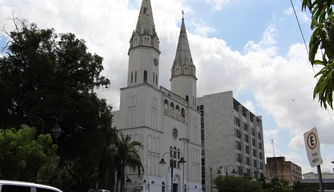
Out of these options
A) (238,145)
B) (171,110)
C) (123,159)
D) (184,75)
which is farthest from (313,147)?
(238,145)

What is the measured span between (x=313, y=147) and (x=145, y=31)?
47493 millimetres

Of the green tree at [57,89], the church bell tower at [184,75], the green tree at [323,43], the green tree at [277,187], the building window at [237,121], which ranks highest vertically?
the church bell tower at [184,75]

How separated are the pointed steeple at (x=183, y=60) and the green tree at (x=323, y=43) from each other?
55.4 meters

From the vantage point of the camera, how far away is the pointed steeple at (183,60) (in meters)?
61.2

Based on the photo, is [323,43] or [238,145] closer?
[323,43]

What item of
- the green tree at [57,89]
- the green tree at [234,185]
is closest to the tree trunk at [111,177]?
the green tree at [57,89]

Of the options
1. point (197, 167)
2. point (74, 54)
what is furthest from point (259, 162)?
point (74, 54)

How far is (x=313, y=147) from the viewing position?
21.1 feet

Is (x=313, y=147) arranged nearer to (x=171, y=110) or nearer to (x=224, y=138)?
(x=171, y=110)

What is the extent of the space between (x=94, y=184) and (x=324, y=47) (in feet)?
158

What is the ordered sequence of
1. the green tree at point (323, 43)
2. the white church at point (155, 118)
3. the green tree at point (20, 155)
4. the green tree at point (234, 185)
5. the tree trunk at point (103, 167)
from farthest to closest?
the green tree at point (234, 185), the white church at point (155, 118), the tree trunk at point (103, 167), the green tree at point (20, 155), the green tree at point (323, 43)

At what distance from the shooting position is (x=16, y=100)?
27547mm

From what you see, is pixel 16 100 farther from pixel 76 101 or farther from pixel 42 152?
pixel 42 152

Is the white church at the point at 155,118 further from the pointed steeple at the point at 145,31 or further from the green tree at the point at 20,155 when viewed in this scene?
the green tree at the point at 20,155
